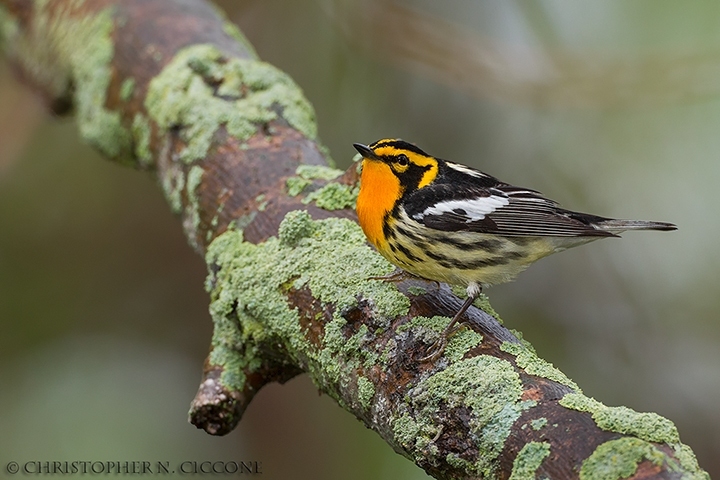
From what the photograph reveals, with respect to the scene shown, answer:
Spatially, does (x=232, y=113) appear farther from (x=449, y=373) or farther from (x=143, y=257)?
(x=143, y=257)

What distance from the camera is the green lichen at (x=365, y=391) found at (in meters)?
2.46

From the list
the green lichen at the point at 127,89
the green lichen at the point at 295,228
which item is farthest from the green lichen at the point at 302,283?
the green lichen at the point at 127,89

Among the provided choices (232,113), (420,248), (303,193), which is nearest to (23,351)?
(232,113)

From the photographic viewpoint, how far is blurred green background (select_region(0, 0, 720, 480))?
19.1ft

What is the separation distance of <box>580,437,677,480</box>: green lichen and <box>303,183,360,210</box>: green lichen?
1.74 meters

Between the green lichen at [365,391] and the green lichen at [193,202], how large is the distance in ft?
4.94

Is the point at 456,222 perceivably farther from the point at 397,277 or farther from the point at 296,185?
the point at 296,185

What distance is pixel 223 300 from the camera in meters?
3.18

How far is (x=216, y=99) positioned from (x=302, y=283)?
1512 millimetres

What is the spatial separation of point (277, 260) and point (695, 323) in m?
4.22

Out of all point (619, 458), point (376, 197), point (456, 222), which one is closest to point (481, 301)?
point (456, 222)

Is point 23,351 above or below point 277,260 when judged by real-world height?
below

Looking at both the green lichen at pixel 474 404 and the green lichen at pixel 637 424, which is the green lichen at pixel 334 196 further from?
the green lichen at pixel 637 424

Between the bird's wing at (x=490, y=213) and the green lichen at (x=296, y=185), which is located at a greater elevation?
the bird's wing at (x=490, y=213)
